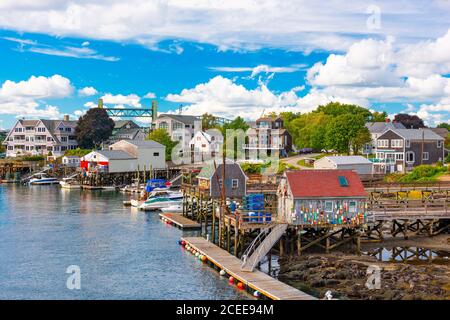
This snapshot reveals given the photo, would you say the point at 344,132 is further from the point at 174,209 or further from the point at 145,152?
the point at 174,209

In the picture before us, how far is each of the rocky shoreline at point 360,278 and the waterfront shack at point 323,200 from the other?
2.77 metres

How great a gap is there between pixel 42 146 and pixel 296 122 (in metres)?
62.2

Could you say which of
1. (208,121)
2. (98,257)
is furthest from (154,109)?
(98,257)

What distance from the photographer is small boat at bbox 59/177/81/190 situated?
351ft

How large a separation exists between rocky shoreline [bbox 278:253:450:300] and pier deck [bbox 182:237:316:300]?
6.44 feet

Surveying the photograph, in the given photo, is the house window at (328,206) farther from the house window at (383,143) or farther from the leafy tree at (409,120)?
the leafy tree at (409,120)

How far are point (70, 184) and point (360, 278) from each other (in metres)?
79.0

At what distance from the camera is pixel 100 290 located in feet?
121

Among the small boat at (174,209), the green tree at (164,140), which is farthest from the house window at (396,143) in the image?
the green tree at (164,140)

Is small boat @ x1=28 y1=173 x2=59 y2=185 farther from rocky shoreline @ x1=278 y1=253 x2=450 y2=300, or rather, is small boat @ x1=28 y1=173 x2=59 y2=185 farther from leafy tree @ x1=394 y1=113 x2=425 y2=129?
leafy tree @ x1=394 y1=113 x2=425 y2=129

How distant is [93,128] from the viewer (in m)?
144

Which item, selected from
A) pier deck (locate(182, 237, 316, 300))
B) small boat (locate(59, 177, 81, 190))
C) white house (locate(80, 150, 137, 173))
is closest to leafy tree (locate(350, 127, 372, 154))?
white house (locate(80, 150, 137, 173))
